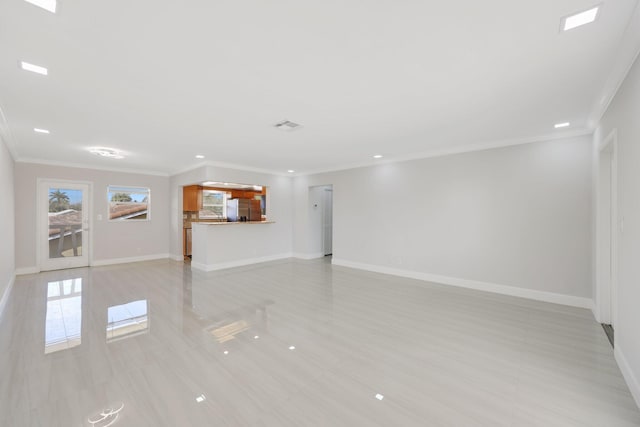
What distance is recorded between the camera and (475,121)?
11.5 feet

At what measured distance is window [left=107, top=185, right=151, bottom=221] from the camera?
7.00m

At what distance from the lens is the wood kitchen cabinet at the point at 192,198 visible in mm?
7496

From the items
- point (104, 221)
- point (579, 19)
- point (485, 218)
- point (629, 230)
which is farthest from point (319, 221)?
point (579, 19)

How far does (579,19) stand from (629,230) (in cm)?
159

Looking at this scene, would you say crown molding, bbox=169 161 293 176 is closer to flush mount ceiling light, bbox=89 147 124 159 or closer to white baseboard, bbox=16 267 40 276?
flush mount ceiling light, bbox=89 147 124 159

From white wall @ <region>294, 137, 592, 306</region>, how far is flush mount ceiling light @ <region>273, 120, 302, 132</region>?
9.37 feet

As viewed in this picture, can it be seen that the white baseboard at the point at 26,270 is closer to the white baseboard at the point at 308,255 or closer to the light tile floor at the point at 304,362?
the light tile floor at the point at 304,362

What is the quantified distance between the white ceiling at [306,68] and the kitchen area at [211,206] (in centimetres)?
346

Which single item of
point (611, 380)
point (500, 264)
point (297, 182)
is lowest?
point (611, 380)

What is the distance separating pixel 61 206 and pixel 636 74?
30.9 feet

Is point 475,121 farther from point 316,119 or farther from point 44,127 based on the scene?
point 44,127

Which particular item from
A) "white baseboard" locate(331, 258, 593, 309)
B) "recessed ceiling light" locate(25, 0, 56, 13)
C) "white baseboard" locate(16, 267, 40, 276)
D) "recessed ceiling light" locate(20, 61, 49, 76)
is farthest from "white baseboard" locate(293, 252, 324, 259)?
"recessed ceiling light" locate(25, 0, 56, 13)

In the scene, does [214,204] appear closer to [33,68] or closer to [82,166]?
[82,166]

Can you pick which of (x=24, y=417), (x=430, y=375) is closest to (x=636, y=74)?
(x=430, y=375)
